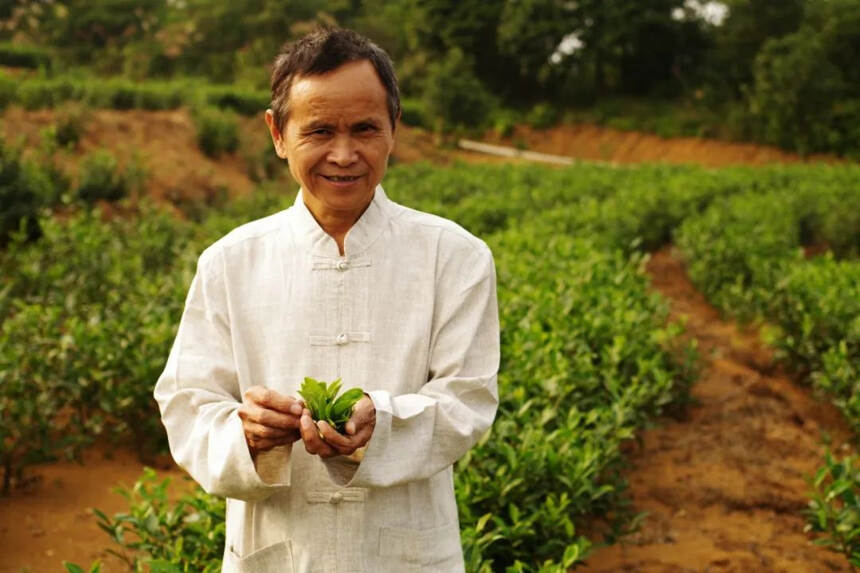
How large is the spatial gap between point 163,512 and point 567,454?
133 centimetres

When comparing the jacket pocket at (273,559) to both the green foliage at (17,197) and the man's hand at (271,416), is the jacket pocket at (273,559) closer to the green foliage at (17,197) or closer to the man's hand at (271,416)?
the man's hand at (271,416)

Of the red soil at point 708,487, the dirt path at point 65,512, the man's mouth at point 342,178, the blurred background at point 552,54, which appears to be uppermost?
the blurred background at point 552,54

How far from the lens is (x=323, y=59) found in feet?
5.09

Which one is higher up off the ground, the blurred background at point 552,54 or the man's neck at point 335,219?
the blurred background at point 552,54

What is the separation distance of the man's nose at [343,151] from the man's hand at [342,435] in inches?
16.7

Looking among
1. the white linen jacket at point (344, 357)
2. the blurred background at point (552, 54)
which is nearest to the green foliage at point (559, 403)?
the white linen jacket at point (344, 357)

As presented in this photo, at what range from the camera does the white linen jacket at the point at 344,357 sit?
1595 millimetres

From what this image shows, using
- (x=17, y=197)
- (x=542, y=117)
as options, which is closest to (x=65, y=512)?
(x=17, y=197)

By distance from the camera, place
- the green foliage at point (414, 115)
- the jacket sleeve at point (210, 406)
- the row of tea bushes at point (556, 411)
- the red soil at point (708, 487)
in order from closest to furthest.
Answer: the jacket sleeve at point (210, 406) < the row of tea bushes at point (556, 411) < the red soil at point (708, 487) < the green foliage at point (414, 115)

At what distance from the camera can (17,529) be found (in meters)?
3.60

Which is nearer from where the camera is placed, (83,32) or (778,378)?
(778,378)

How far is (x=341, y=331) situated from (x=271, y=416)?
0.29m

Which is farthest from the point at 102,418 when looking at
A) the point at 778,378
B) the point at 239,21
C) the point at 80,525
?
the point at 239,21

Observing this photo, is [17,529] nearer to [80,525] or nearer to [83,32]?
[80,525]
